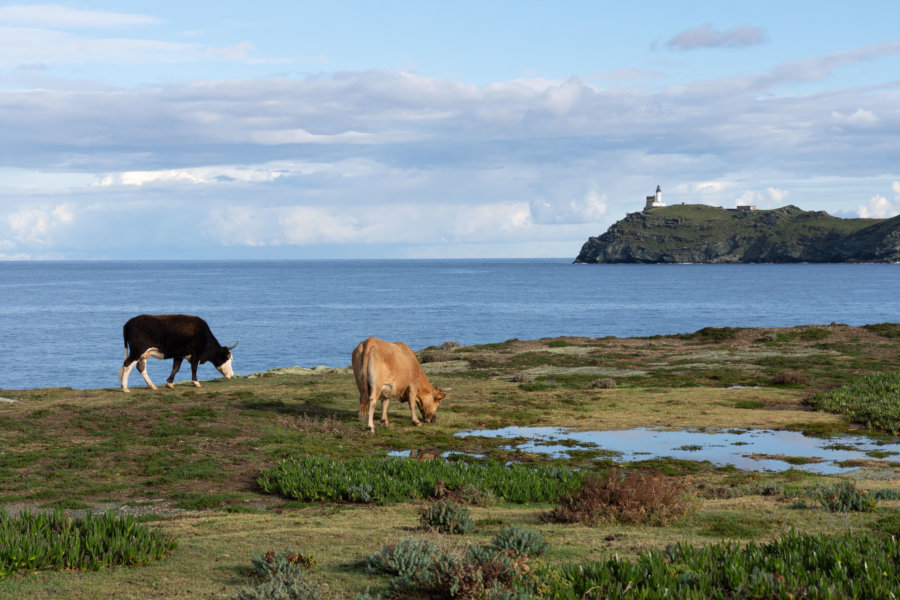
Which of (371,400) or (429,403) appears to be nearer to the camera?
(371,400)

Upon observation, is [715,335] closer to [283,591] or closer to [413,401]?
[413,401]

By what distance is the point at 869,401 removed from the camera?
25.9 metres

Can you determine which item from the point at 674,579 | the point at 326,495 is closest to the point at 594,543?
the point at 674,579

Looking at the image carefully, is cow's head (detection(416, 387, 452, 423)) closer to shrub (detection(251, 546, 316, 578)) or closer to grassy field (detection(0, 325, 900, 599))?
grassy field (detection(0, 325, 900, 599))

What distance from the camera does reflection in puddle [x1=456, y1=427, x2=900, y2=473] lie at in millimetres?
18859

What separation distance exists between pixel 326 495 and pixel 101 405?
1283 cm

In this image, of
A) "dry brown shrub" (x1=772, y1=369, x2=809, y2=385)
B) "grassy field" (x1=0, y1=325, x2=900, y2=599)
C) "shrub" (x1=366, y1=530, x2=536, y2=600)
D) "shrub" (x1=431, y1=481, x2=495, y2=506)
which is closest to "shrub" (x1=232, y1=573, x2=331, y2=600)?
"grassy field" (x1=0, y1=325, x2=900, y2=599)

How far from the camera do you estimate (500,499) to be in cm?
1418

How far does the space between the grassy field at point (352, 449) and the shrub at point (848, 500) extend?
0.25 metres

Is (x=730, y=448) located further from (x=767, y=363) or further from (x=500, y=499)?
(x=767, y=363)

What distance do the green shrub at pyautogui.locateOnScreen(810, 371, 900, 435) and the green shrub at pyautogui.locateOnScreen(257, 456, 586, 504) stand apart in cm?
1294

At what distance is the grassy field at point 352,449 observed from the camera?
9.98 meters

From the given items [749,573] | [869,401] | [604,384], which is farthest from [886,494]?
[604,384]

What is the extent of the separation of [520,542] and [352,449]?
35.5 ft
